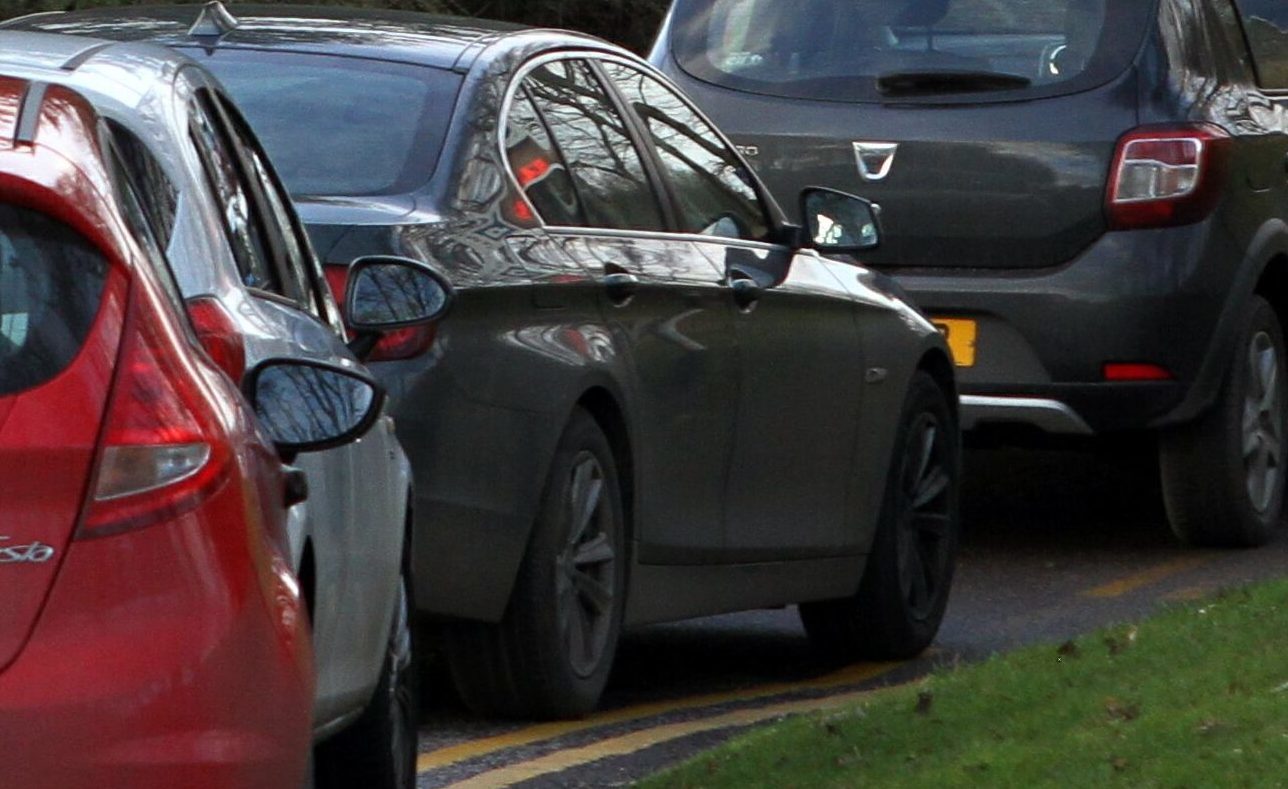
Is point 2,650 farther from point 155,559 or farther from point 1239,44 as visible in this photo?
point 1239,44

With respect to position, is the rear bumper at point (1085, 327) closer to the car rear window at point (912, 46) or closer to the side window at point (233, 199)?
the car rear window at point (912, 46)

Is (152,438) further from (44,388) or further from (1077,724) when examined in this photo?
(1077,724)

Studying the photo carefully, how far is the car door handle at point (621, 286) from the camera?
290 inches

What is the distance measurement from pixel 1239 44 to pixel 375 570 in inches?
281

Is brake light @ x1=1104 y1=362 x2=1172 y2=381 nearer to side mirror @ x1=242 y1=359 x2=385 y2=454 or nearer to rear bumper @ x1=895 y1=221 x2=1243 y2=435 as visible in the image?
rear bumper @ x1=895 y1=221 x2=1243 y2=435

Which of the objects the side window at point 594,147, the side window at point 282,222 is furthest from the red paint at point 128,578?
the side window at point 594,147

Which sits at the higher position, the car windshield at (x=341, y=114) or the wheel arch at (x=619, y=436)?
the car windshield at (x=341, y=114)

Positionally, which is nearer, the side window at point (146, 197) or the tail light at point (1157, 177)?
the side window at point (146, 197)

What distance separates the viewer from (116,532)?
3537mm

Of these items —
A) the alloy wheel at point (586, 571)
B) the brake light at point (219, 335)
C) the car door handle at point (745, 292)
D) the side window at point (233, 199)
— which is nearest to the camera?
the brake light at point (219, 335)

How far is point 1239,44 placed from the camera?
1162 centimetres

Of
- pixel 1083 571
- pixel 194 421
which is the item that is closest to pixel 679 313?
pixel 1083 571

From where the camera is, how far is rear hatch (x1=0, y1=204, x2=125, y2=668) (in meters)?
3.51

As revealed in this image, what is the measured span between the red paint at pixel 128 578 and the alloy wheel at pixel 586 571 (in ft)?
11.4
